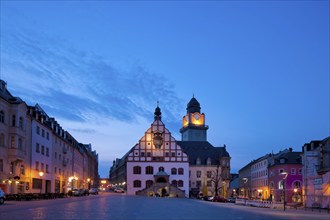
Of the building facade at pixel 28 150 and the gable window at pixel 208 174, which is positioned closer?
the building facade at pixel 28 150

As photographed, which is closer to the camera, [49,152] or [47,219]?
[47,219]

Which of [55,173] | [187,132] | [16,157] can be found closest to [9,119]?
[16,157]

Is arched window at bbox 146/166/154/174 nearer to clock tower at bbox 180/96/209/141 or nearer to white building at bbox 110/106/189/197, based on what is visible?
white building at bbox 110/106/189/197

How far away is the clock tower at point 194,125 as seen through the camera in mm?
158125

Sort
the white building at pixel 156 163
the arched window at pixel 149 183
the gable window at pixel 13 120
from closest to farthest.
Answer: the gable window at pixel 13 120, the arched window at pixel 149 183, the white building at pixel 156 163

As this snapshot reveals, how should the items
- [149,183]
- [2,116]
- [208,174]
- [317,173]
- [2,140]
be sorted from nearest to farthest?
[2,140] < [2,116] < [317,173] < [149,183] < [208,174]

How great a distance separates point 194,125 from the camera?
15950 centimetres

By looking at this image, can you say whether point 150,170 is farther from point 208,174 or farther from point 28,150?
point 28,150

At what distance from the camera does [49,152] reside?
254 feet

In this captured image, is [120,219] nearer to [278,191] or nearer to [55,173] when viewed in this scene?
[55,173]

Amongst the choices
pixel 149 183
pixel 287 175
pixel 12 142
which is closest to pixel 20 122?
pixel 12 142

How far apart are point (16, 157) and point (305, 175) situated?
40.5m

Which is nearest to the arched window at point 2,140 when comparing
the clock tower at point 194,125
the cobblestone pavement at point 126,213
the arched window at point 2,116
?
the arched window at point 2,116

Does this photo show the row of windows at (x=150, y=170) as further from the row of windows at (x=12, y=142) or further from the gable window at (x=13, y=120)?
the gable window at (x=13, y=120)
